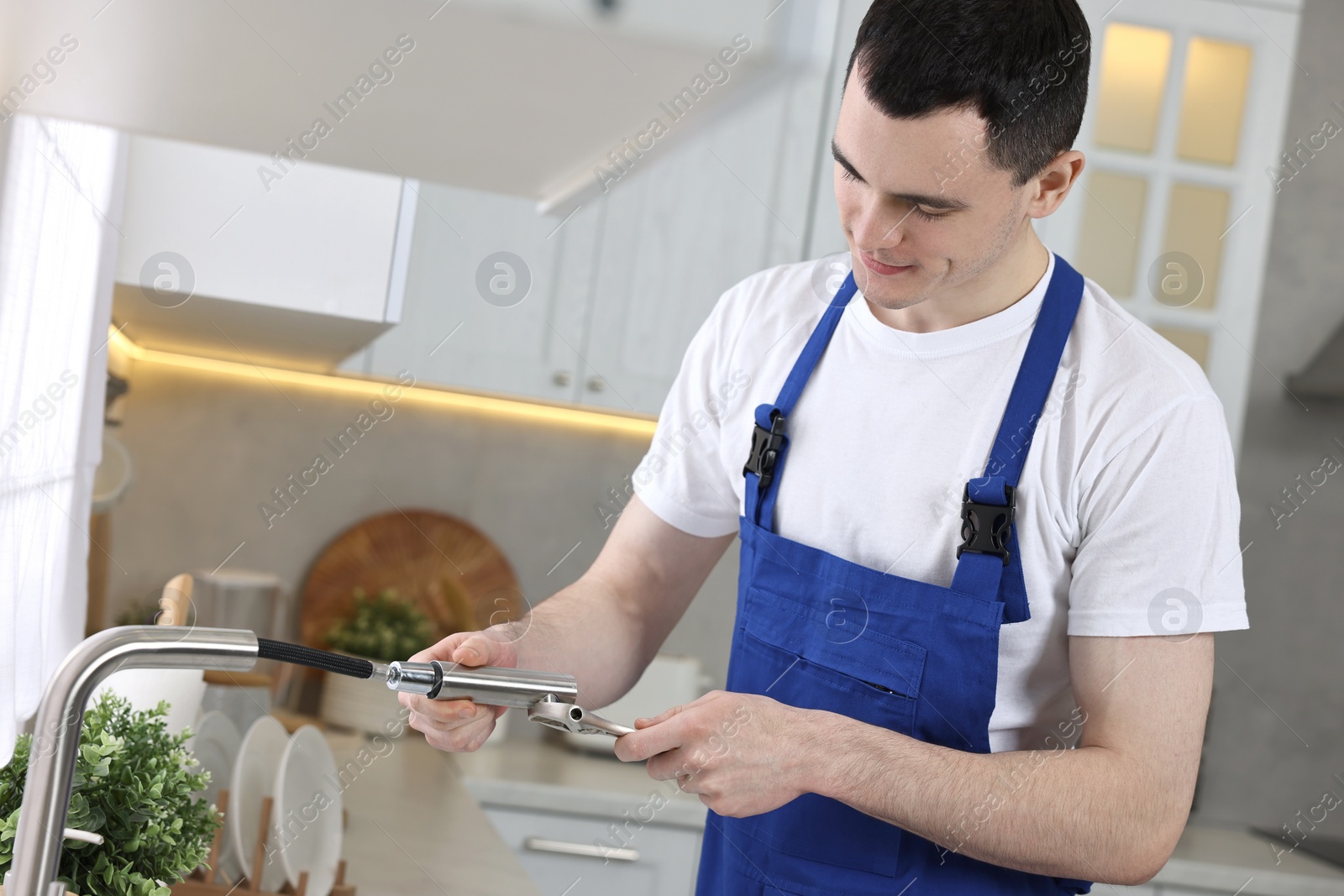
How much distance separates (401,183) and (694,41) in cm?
126

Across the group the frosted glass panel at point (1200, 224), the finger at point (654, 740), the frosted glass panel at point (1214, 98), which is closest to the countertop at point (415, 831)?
the finger at point (654, 740)

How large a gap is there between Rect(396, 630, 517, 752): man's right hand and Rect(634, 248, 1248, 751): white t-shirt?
31cm

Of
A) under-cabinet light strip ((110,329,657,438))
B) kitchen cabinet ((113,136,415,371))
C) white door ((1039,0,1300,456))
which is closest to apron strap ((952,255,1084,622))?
kitchen cabinet ((113,136,415,371))

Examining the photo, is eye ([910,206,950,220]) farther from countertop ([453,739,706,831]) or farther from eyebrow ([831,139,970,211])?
countertop ([453,739,706,831])

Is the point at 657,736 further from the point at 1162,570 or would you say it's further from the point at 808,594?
the point at 1162,570

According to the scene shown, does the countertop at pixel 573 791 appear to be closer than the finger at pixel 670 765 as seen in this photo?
No

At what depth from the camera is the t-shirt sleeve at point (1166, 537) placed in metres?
0.83

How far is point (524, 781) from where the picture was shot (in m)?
1.93

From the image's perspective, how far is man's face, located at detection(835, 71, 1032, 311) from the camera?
0.83 metres

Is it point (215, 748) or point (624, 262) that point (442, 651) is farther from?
point (624, 262)

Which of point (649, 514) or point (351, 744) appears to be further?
point (351, 744)

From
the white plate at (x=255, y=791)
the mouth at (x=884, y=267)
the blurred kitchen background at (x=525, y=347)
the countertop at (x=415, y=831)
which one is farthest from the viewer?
the countertop at (x=415, y=831)

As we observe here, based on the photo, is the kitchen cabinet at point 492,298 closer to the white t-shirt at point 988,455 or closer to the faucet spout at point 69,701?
the white t-shirt at point 988,455

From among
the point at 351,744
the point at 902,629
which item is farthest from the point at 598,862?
the point at 902,629
